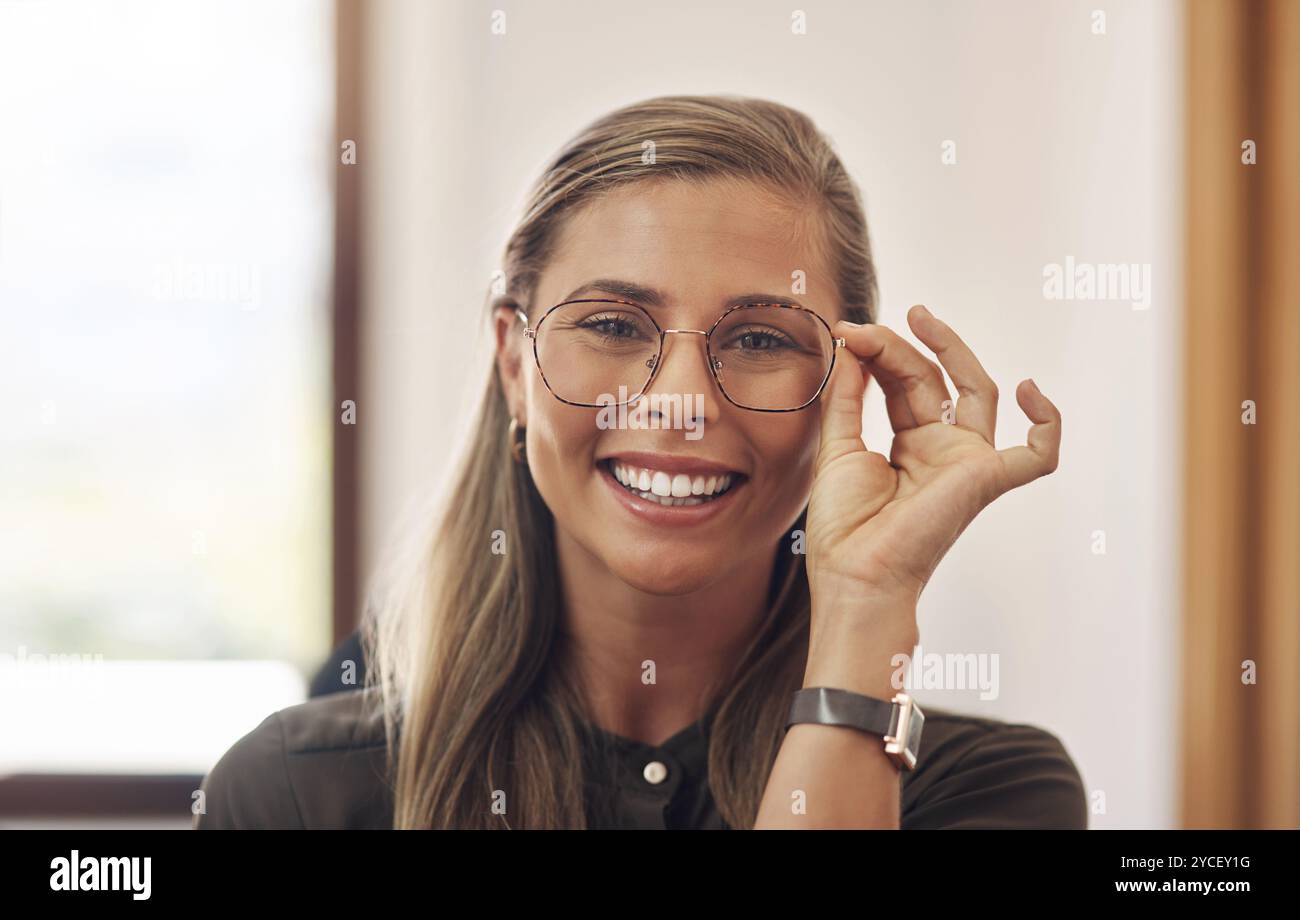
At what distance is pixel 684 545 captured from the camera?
94 centimetres

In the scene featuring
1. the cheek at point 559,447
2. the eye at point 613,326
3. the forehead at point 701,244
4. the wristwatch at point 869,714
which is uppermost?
the forehead at point 701,244

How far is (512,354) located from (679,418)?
0.19 m

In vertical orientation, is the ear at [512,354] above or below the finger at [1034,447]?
above

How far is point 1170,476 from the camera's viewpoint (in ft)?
3.49

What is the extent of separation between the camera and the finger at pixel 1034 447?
35.5 inches

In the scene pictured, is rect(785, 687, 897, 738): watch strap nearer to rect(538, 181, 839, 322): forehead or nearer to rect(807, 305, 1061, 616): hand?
rect(807, 305, 1061, 616): hand

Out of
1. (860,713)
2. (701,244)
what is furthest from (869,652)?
(701,244)

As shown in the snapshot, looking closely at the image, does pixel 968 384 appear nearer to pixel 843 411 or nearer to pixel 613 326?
pixel 843 411

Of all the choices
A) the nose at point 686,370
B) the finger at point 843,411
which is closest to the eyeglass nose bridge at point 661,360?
the nose at point 686,370

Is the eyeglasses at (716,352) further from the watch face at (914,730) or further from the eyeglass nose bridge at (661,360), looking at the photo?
the watch face at (914,730)

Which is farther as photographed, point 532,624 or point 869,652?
point 532,624
